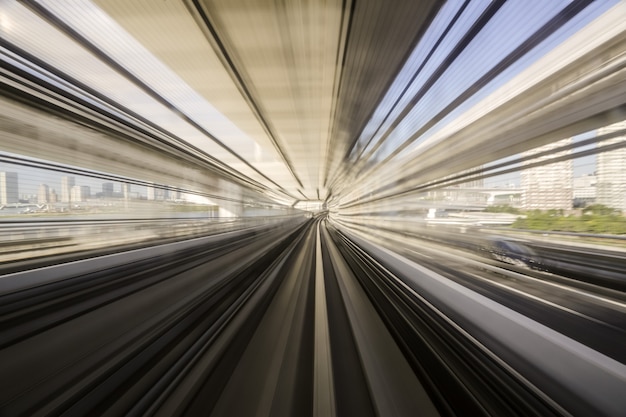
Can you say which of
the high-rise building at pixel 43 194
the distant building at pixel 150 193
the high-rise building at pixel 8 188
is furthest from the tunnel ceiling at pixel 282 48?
the distant building at pixel 150 193

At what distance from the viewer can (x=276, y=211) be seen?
28.4 meters

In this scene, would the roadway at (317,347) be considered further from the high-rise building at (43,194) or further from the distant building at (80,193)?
the distant building at (80,193)

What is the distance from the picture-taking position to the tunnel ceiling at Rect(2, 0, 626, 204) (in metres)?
2.33

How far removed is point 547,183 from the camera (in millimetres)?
2797

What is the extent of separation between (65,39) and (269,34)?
242cm

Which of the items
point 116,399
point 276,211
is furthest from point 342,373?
point 276,211

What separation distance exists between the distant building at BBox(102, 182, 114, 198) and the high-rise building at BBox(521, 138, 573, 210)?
720cm

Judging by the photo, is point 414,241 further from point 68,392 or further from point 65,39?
point 65,39

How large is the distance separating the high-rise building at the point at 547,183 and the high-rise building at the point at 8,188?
A: 6.44 metres

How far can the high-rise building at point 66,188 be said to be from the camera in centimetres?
465

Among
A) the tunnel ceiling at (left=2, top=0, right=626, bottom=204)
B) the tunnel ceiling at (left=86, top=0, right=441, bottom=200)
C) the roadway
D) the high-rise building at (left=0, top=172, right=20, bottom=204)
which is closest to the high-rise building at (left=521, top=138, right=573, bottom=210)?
the tunnel ceiling at (left=2, top=0, right=626, bottom=204)

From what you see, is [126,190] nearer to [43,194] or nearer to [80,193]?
[80,193]

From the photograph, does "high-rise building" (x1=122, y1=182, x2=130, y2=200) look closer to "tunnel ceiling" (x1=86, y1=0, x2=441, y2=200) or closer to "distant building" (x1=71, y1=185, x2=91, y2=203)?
"distant building" (x1=71, y1=185, x2=91, y2=203)

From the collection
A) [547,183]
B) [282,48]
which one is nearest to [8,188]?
[282,48]
